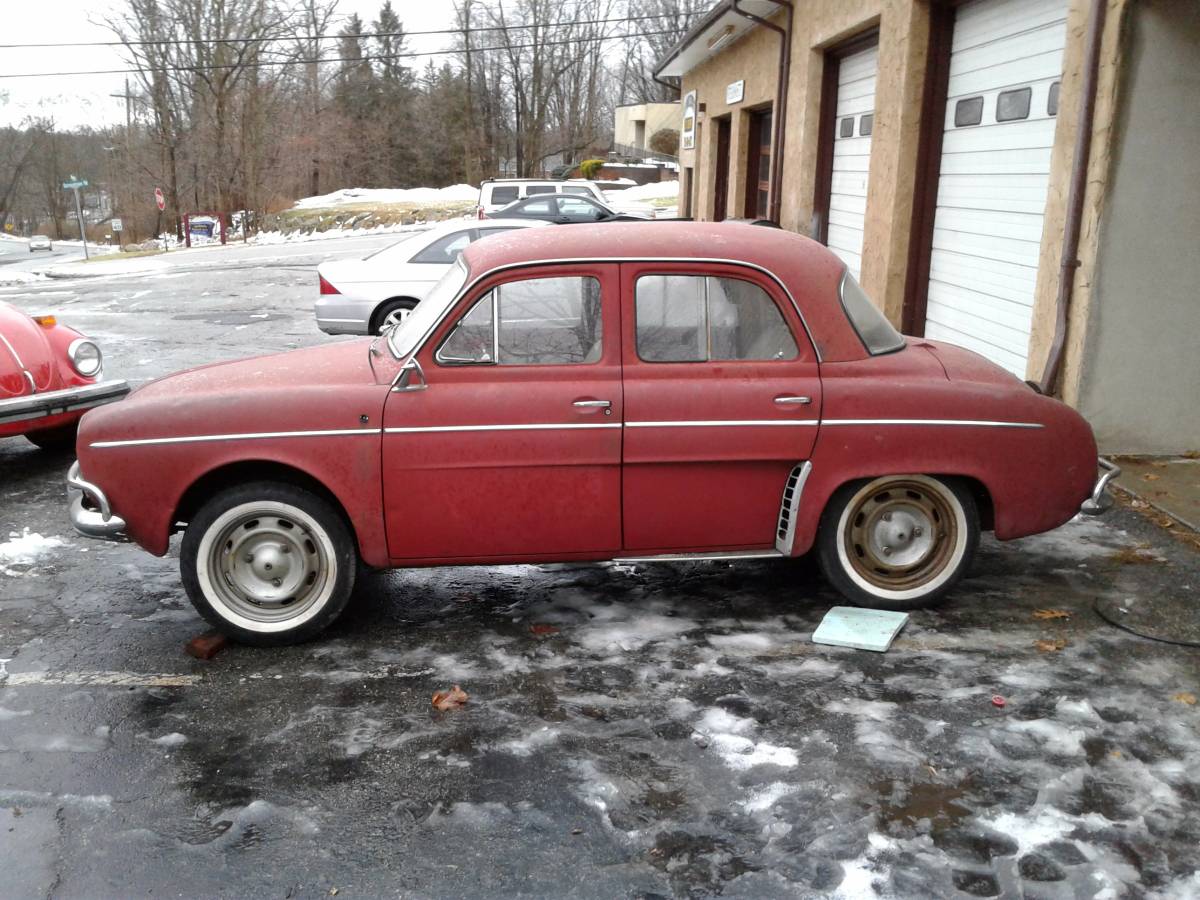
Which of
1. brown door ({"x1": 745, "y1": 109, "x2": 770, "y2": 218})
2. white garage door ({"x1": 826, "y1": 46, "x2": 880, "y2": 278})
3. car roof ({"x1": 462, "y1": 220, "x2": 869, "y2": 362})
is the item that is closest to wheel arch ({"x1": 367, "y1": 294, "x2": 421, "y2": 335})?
white garage door ({"x1": 826, "y1": 46, "x2": 880, "y2": 278})

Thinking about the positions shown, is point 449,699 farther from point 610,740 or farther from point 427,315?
point 427,315

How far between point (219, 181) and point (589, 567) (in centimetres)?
4926

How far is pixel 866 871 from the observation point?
3049 mm

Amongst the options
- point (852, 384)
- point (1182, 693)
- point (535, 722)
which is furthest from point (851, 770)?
point (852, 384)

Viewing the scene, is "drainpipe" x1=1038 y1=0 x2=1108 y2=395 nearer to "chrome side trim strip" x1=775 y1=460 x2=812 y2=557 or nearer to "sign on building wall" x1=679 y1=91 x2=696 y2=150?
"chrome side trim strip" x1=775 y1=460 x2=812 y2=557

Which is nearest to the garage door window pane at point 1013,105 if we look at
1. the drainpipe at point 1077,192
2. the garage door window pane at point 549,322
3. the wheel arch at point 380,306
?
the drainpipe at point 1077,192

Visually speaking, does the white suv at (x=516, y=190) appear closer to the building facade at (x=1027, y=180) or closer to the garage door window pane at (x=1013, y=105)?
the building facade at (x=1027, y=180)

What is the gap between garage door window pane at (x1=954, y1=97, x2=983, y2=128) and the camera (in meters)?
9.03

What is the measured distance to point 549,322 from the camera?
4617mm

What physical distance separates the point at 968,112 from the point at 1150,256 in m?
3.05

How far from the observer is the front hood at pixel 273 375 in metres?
4.61

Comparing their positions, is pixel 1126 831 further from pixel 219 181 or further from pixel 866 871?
pixel 219 181

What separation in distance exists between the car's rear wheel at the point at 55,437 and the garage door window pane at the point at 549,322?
15.4ft

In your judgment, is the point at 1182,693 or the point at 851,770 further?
the point at 1182,693
